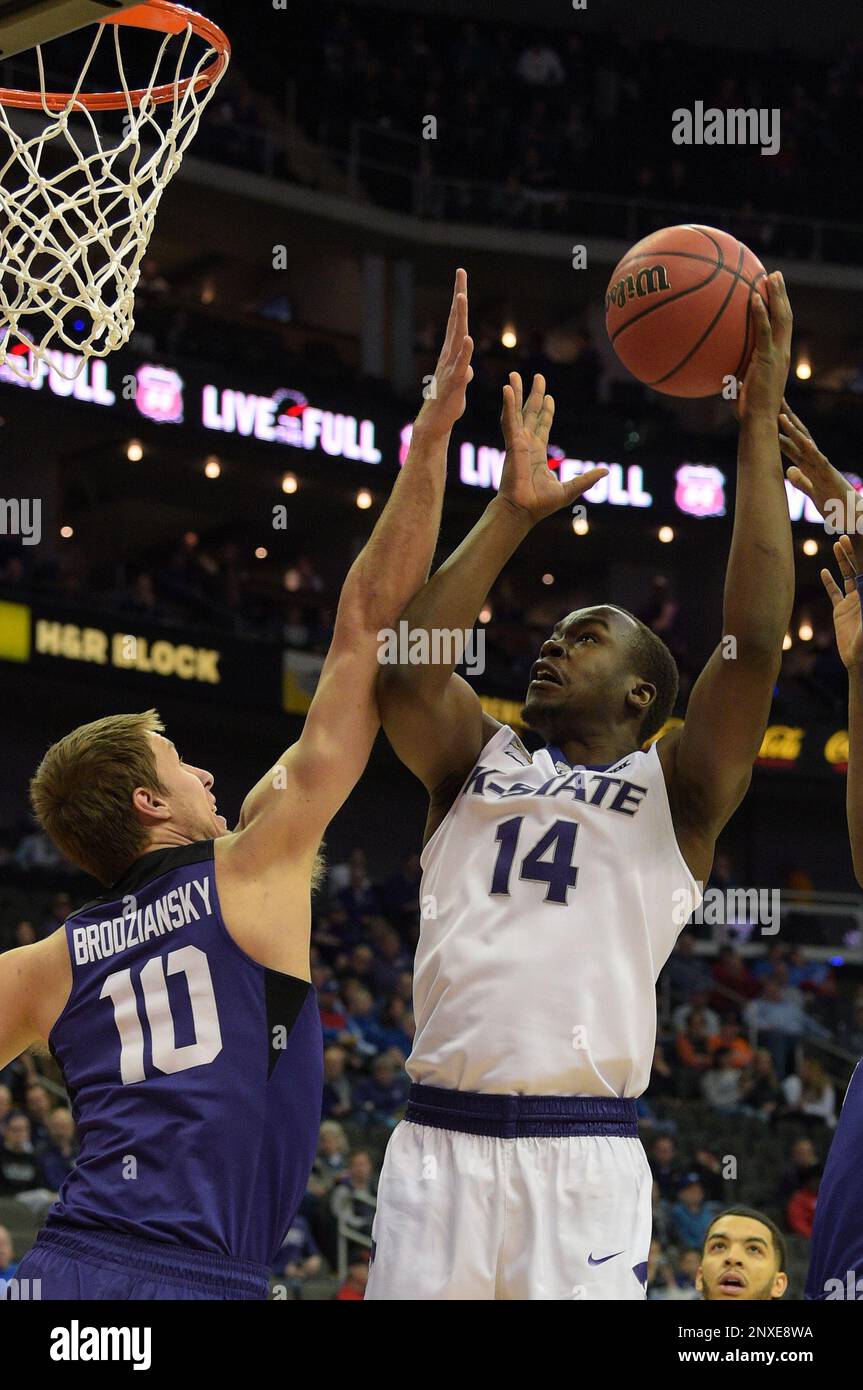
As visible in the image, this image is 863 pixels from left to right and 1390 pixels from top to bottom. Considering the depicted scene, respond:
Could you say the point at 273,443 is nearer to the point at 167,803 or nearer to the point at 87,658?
the point at 87,658

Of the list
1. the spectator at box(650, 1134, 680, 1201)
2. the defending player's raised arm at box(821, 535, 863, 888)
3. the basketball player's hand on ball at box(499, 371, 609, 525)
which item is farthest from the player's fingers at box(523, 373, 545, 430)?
the spectator at box(650, 1134, 680, 1201)

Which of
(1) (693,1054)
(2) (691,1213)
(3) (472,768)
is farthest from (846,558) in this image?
(1) (693,1054)

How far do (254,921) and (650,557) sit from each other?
19.8 meters

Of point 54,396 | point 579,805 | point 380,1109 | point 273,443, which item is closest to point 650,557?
point 273,443

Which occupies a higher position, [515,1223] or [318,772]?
[318,772]

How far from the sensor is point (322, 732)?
3.07 m

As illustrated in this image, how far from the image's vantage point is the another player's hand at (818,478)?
143 inches

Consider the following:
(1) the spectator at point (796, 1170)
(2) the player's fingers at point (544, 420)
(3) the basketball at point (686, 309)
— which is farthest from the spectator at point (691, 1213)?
(2) the player's fingers at point (544, 420)

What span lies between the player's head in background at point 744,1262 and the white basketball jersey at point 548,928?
1641 mm

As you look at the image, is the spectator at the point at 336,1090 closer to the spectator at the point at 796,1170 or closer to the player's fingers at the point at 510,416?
the spectator at the point at 796,1170

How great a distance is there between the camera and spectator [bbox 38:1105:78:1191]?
9773 mm

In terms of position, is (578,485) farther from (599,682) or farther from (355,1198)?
(355,1198)

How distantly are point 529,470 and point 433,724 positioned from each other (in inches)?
21.6

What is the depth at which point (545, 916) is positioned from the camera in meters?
3.24
